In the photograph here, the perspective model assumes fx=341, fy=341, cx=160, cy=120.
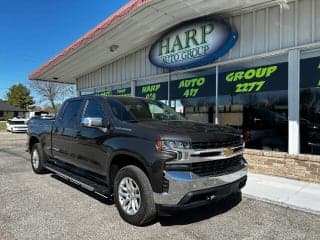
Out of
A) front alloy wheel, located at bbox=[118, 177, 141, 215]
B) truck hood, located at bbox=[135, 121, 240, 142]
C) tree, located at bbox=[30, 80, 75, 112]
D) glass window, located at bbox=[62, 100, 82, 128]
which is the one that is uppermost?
tree, located at bbox=[30, 80, 75, 112]

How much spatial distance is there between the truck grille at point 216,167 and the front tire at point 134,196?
0.69 meters

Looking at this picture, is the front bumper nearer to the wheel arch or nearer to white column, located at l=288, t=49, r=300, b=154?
the wheel arch

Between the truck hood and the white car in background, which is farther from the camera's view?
the white car in background

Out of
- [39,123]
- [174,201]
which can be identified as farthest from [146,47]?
[174,201]

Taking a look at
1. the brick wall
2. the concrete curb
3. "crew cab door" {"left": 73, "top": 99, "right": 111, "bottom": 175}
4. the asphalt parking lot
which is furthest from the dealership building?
"crew cab door" {"left": 73, "top": 99, "right": 111, "bottom": 175}

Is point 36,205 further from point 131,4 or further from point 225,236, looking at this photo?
point 131,4

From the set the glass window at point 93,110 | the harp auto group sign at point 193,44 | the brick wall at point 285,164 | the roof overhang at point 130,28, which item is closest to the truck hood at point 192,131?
the glass window at point 93,110

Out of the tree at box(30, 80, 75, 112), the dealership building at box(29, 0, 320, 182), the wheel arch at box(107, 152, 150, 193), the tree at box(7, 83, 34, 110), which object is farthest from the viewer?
the tree at box(7, 83, 34, 110)

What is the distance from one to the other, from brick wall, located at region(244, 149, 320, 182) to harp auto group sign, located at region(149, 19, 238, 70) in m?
2.95

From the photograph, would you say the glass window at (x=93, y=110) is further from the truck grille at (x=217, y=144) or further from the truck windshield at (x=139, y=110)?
the truck grille at (x=217, y=144)

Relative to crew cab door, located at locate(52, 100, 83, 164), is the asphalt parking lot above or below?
below

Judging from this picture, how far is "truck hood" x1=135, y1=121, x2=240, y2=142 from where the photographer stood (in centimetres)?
449

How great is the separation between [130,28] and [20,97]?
84.2 m

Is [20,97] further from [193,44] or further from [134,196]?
[134,196]
